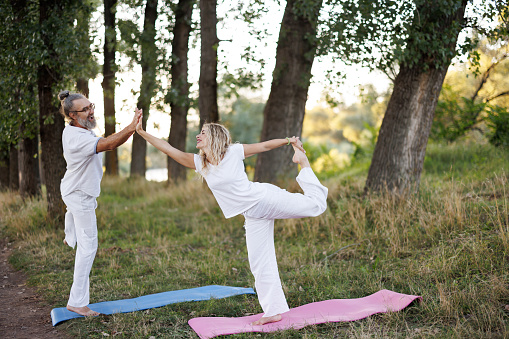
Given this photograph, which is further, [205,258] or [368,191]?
[368,191]

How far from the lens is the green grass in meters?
5.20

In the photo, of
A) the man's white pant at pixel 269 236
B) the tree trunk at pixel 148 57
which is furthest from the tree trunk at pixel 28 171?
the man's white pant at pixel 269 236

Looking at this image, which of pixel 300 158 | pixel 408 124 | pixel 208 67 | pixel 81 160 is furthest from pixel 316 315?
pixel 208 67

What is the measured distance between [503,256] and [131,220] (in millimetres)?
8213

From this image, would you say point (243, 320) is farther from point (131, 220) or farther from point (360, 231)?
point (131, 220)

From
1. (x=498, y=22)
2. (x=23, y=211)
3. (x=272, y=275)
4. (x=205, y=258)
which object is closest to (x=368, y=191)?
(x=205, y=258)

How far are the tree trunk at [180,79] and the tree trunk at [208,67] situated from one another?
2.07 meters

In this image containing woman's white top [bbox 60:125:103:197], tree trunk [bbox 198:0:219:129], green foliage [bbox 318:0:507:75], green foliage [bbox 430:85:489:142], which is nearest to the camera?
woman's white top [bbox 60:125:103:197]

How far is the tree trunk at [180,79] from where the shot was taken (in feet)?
55.4

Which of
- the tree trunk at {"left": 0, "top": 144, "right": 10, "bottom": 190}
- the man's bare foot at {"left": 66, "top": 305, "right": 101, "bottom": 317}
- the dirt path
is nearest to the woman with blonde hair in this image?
the man's bare foot at {"left": 66, "top": 305, "right": 101, "bottom": 317}

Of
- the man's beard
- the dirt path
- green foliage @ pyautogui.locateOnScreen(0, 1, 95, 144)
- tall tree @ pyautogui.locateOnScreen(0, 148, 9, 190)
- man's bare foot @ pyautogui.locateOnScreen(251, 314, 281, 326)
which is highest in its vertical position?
green foliage @ pyautogui.locateOnScreen(0, 1, 95, 144)

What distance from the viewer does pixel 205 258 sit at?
8.52 meters

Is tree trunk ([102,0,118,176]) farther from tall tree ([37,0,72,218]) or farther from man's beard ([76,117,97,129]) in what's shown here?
man's beard ([76,117,97,129])

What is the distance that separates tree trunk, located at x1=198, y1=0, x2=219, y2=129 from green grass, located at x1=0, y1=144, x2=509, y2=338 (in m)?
3.70
